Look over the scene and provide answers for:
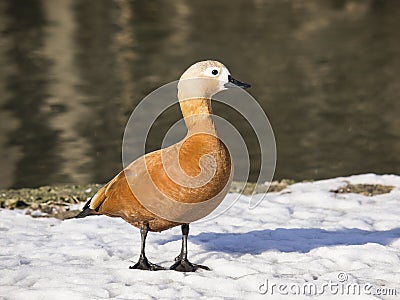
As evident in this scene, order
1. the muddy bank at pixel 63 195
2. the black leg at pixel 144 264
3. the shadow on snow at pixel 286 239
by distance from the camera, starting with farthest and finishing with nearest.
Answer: the muddy bank at pixel 63 195, the shadow on snow at pixel 286 239, the black leg at pixel 144 264

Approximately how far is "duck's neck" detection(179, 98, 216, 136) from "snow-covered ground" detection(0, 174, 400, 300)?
870 millimetres

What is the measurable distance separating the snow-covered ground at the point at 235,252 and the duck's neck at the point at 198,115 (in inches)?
34.3

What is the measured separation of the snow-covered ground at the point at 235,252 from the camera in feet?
15.8

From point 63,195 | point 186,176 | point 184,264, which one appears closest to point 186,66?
point 63,195

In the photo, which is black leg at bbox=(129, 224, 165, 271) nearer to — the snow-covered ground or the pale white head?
the snow-covered ground

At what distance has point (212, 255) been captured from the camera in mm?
5645

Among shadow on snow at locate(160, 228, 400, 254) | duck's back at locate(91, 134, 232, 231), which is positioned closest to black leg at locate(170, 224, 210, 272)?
duck's back at locate(91, 134, 232, 231)

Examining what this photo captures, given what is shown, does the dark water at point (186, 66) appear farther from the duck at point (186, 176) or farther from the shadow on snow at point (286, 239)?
the duck at point (186, 176)

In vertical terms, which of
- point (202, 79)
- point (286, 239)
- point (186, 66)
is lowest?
point (286, 239)
